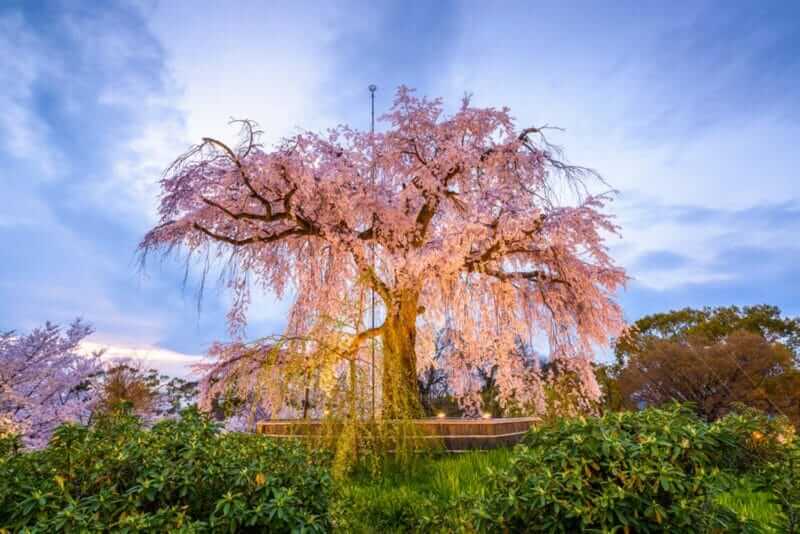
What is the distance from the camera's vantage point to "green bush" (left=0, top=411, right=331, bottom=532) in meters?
2.54

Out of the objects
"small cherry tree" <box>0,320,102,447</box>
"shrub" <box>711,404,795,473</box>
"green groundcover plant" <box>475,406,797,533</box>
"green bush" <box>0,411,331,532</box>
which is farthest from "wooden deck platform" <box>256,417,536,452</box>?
"shrub" <box>711,404,795,473</box>

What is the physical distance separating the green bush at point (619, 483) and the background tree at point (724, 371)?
14.2 m

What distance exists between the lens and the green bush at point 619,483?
2396 mm


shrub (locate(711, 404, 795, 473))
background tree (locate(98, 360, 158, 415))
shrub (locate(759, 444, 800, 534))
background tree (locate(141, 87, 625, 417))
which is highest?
background tree (locate(141, 87, 625, 417))

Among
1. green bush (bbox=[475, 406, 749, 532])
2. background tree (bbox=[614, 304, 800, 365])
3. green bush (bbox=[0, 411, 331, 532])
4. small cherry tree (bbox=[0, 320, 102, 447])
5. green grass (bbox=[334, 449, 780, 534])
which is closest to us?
green bush (bbox=[475, 406, 749, 532])

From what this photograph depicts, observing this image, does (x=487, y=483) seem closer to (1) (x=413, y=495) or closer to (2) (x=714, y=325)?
(1) (x=413, y=495)

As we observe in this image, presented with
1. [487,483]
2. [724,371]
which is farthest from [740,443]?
[724,371]

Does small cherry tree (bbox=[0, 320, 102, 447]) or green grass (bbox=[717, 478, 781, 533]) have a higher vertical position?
small cherry tree (bbox=[0, 320, 102, 447])

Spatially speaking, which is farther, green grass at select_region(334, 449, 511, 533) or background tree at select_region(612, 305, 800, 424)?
background tree at select_region(612, 305, 800, 424)

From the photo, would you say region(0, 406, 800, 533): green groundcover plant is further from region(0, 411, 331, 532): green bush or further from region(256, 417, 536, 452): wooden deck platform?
region(256, 417, 536, 452): wooden deck platform

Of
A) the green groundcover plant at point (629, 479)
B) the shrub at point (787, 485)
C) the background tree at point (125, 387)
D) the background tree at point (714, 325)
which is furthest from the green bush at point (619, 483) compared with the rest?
the background tree at point (714, 325)

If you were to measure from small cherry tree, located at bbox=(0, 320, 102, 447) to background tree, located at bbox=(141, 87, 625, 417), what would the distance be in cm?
225

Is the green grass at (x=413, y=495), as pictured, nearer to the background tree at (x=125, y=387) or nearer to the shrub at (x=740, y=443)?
the shrub at (x=740, y=443)

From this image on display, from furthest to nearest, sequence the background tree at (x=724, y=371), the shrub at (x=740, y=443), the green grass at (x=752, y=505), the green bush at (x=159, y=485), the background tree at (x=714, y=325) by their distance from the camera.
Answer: the background tree at (x=714, y=325)
the background tree at (x=724, y=371)
the green grass at (x=752, y=505)
the shrub at (x=740, y=443)
the green bush at (x=159, y=485)
